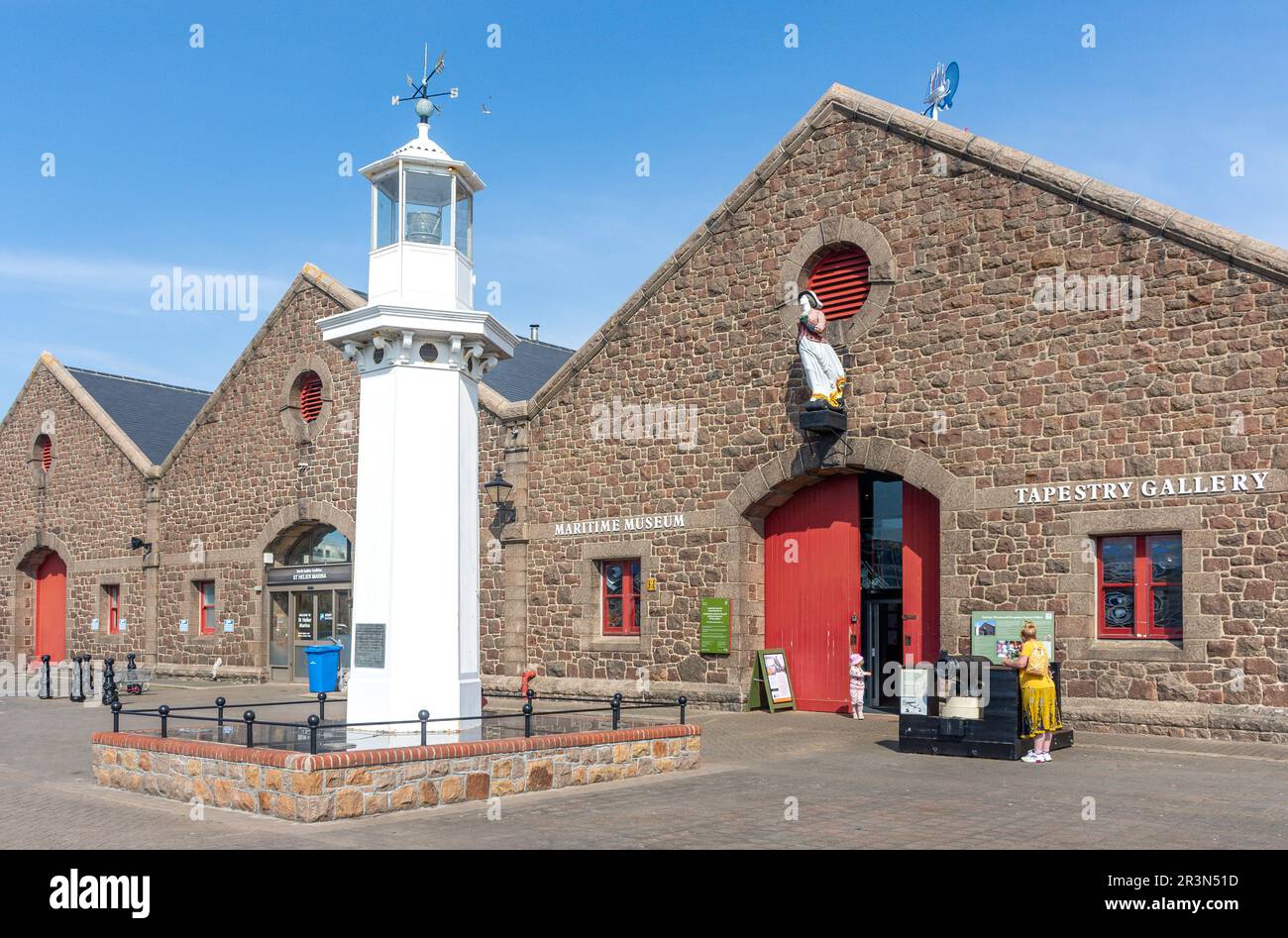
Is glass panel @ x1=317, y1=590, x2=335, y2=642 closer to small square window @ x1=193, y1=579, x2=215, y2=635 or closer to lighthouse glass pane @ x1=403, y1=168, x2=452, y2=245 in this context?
small square window @ x1=193, y1=579, x2=215, y2=635

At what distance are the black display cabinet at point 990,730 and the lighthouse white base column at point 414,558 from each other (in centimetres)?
532

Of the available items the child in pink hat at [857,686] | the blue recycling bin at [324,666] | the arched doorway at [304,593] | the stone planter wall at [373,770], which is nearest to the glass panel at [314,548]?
the arched doorway at [304,593]

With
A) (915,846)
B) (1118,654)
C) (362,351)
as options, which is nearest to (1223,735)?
(1118,654)

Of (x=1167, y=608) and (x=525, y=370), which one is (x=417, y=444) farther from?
(x=525, y=370)

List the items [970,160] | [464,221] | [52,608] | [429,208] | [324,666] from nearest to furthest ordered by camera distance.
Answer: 1. [429,208]
2. [464,221]
3. [324,666]
4. [970,160]
5. [52,608]

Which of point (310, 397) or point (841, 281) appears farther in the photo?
point (310, 397)

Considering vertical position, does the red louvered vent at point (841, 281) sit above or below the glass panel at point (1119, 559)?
above

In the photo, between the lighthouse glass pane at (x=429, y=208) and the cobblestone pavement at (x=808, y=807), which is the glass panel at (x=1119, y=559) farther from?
the lighthouse glass pane at (x=429, y=208)

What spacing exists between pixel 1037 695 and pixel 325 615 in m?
17.4

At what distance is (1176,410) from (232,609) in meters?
20.9

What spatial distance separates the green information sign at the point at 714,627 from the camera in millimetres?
19594

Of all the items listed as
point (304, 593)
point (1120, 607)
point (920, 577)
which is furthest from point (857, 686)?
point (304, 593)

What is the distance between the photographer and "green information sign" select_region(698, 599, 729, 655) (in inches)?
771

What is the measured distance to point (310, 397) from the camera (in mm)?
27391
